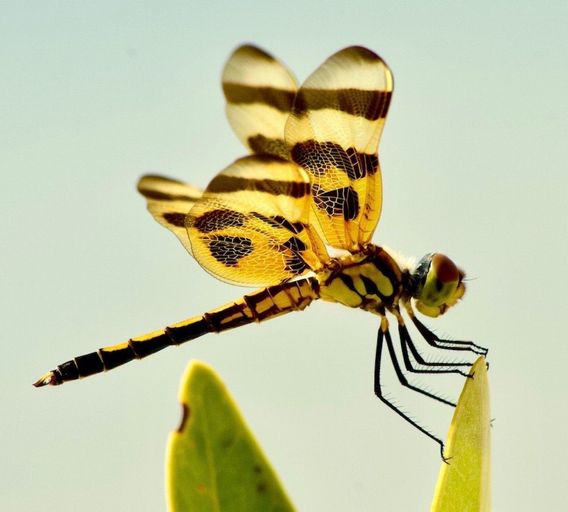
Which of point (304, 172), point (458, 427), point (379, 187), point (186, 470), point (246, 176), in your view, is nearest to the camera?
point (186, 470)

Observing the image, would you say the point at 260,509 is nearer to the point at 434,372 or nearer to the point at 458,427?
the point at 458,427

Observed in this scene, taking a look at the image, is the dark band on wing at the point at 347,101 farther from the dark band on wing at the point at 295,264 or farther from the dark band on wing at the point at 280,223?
the dark band on wing at the point at 295,264

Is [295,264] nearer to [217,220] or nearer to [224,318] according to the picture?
[224,318]

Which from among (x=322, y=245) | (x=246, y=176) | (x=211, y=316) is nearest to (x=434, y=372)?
(x=322, y=245)

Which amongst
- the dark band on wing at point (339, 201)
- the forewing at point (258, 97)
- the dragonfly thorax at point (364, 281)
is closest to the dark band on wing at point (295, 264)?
the dragonfly thorax at point (364, 281)

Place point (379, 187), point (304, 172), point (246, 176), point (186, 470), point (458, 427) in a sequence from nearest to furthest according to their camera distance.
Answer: point (186, 470) < point (458, 427) < point (246, 176) < point (304, 172) < point (379, 187)

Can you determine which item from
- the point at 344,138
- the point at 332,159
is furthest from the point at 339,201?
the point at 344,138

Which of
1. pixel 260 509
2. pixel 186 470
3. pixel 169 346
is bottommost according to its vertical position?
pixel 260 509
